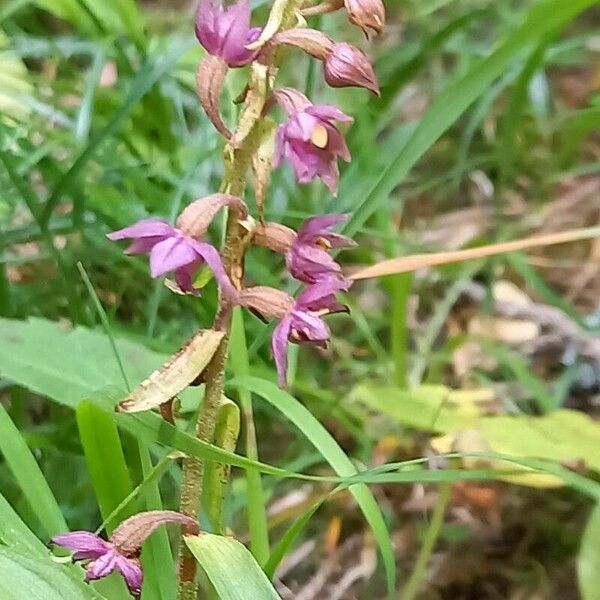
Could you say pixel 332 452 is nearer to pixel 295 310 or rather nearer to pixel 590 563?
pixel 295 310

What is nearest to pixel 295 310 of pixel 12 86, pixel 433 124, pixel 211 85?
pixel 211 85

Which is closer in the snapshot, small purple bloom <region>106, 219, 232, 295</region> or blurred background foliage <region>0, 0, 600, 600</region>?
small purple bloom <region>106, 219, 232, 295</region>

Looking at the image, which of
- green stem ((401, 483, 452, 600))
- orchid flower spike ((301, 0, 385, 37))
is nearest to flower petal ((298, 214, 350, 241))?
orchid flower spike ((301, 0, 385, 37))

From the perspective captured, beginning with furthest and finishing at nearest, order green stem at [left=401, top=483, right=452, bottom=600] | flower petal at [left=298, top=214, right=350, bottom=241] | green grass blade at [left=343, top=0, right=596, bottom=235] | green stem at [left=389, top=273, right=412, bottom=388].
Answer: green stem at [left=389, top=273, right=412, bottom=388], green stem at [left=401, top=483, right=452, bottom=600], green grass blade at [left=343, top=0, right=596, bottom=235], flower petal at [left=298, top=214, right=350, bottom=241]

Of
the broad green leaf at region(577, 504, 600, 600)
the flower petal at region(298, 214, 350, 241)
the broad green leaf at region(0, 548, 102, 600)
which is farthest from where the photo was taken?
Result: the broad green leaf at region(577, 504, 600, 600)

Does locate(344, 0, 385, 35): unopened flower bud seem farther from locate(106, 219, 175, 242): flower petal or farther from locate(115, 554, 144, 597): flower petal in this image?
locate(115, 554, 144, 597): flower petal

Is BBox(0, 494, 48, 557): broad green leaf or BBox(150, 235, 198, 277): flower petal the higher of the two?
BBox(150, 235, 198, 277): flower petal
